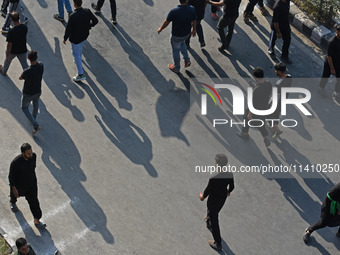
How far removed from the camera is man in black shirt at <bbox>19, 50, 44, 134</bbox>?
11.2 metres

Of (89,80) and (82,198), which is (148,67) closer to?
(89,80)

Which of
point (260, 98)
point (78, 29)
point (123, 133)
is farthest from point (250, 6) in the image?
point (123, 133)

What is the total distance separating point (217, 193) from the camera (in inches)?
379

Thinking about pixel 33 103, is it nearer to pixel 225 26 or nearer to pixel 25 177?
pixel 25 177

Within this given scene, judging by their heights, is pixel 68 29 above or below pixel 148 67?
above

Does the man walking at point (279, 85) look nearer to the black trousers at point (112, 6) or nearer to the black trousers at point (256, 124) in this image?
the black trousers at point (256, 124)

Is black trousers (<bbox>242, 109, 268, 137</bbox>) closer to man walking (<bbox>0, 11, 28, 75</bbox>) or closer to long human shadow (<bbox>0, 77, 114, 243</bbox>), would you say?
long human shadow (<bbox>0, 77, 114, 243</bbox>)

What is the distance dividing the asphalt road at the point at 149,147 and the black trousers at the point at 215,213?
32cm

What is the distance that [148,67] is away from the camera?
13523mm

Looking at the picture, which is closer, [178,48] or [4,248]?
[4,248]

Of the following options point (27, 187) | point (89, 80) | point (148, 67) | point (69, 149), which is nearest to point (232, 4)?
point (148, 67)

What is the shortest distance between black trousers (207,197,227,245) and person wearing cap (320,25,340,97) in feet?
14.2

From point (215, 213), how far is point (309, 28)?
6.25 metres

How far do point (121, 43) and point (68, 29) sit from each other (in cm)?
169
